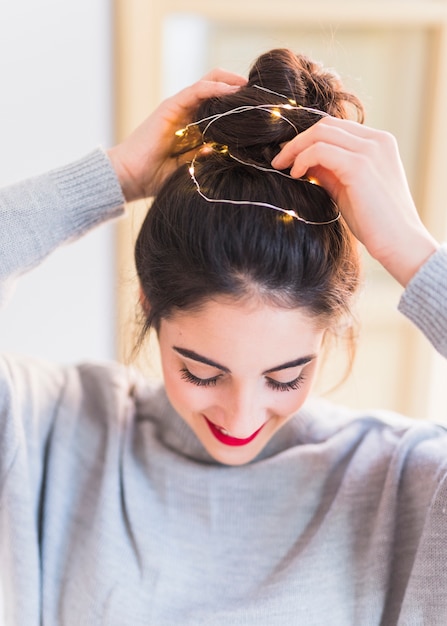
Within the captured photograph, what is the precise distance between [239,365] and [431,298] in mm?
229

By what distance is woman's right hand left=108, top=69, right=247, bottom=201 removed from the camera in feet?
3.22

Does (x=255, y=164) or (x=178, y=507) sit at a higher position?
(x=255, y=164)

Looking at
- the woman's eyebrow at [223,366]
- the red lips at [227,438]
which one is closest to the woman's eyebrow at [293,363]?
the woman's eyebrow at [223,366]

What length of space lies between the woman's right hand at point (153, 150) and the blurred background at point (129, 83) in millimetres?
462

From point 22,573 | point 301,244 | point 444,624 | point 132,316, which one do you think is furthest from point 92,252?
point 444,624

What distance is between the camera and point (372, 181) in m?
0.82

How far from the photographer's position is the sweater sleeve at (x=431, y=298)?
0.81m

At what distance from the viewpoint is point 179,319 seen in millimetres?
900

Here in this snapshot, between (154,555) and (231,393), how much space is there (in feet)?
0.97

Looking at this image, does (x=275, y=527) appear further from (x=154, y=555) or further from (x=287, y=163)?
(x=287, y=163)

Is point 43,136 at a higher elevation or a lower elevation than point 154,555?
higher

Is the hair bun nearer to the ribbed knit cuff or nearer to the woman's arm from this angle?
the woman's arm

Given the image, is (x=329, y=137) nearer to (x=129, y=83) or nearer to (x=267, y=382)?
(x=267, y=382)

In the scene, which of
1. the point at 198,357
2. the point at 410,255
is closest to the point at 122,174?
the point at 198,357
